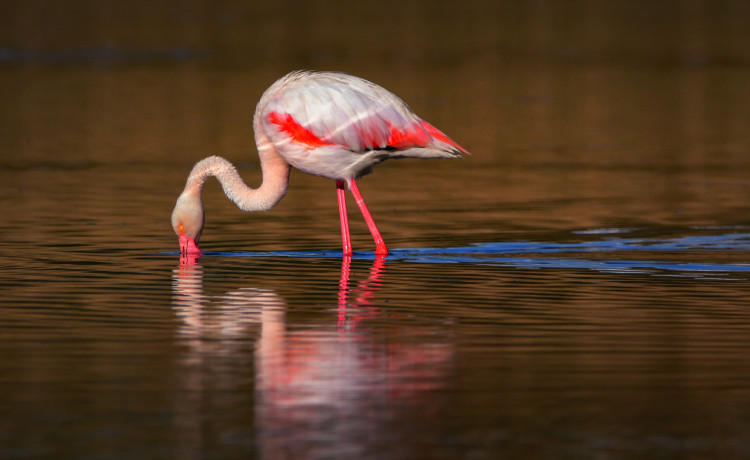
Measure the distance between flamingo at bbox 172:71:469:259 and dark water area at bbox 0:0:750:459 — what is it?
37 cm

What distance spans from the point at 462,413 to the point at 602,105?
69.7ft

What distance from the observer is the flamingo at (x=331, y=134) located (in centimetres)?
1233

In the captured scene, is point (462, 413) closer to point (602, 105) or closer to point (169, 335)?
point (169, 335)

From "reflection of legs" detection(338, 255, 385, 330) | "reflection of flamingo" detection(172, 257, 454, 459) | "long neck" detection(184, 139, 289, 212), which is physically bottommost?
"reflection of flamingo" detection(172, 257, 454, 459)

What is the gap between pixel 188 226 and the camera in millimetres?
12133

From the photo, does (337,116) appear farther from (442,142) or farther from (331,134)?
(442,142)

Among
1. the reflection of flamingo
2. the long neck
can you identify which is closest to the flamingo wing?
the long neck

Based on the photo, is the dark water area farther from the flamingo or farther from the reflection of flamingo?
the flamingo

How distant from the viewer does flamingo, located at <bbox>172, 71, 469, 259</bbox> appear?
12.3 meters

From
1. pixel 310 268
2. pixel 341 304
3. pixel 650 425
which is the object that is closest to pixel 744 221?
pixel 310 268

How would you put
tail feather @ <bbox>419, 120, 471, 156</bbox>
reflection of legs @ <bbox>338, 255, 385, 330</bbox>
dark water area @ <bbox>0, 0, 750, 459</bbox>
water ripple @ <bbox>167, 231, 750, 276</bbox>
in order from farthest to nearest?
1. tail feather @ <bbox>419, 120, 471, 156</bbox>
2. water ripple @ <bbox>167, 231, 750, 276</bbox>
3. reflection of legs @ <bbox>338, 255, 385, 330</bbox>
4. dark water area @ <bbox>0, 0, 750, 459</bbox>

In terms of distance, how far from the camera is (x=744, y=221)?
1402 cm

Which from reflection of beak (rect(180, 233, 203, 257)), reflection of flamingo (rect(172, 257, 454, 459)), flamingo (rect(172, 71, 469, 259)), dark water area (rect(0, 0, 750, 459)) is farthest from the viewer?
flamingo (rect(172, 71, 469, 259))

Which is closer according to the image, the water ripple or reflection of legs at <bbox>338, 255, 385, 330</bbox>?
reflection of legs at <bbox>338, 255, 385, 330</bbox>
